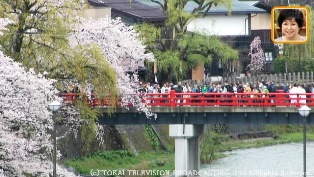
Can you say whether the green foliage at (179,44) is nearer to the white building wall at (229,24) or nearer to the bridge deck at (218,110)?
the white building wall at (229,24)

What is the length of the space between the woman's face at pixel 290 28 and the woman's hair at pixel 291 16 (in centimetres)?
8

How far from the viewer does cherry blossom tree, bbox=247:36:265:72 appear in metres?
81.8

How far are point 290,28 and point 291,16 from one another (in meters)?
0.29

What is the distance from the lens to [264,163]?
2299 inches

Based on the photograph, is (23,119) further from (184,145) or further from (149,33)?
(149,33)

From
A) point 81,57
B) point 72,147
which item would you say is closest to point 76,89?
point 81,57

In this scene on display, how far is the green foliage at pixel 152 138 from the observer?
202 feet

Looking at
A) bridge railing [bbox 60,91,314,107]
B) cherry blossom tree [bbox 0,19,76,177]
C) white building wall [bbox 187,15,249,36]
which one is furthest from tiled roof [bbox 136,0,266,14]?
cherry blossom tree [bbox 0,19,76,177]

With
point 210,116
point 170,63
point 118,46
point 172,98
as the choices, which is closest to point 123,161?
point 170,63

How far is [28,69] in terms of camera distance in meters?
39.1

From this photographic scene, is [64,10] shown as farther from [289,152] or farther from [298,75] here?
[298,75]

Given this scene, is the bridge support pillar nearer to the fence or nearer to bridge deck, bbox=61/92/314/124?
bridge deck, bbox=61/92/314/124

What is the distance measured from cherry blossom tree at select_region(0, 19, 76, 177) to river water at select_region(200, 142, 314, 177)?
54.1ft

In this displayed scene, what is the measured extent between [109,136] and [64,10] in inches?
740
